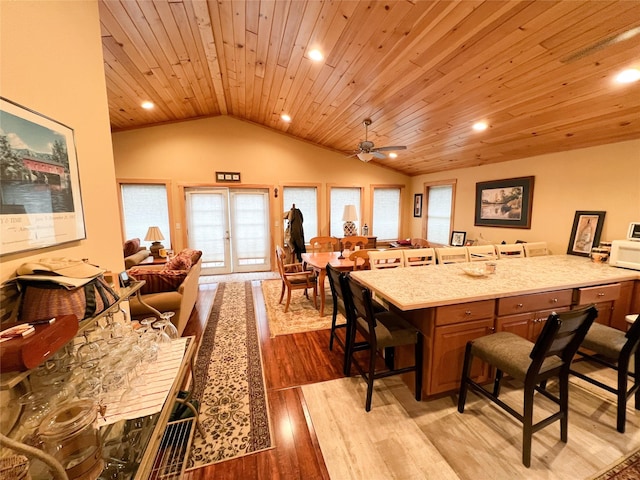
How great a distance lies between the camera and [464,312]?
1893 millimetres

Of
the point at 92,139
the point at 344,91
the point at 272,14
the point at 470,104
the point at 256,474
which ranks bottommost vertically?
the point at 256,474

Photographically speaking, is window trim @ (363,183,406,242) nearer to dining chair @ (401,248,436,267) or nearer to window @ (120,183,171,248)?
dining chair @ (401,248,436,267)

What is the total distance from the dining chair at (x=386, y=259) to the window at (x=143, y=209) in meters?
Result: 4.55

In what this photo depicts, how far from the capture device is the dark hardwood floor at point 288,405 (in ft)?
5.05

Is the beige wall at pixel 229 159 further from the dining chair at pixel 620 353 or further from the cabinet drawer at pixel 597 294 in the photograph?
the dining chair at pixel 620 353

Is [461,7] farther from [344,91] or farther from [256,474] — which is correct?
[256,474]

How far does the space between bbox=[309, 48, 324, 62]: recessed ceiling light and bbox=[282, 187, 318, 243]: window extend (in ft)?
11.8

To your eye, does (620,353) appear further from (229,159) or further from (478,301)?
(229,159)

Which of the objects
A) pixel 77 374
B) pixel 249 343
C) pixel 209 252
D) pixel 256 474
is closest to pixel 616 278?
pixel 256 474

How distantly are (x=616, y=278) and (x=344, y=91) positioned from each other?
10.9 ft

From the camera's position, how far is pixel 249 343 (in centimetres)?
299

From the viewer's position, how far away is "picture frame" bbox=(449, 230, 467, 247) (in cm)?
519

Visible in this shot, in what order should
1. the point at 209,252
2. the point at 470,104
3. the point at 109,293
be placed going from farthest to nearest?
the point at 209,252 < the point at 470,104 < the point at 109,293

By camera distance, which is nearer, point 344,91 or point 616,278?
point 616,278
